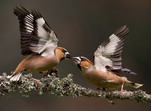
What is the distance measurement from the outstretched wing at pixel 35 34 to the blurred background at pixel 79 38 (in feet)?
19.4

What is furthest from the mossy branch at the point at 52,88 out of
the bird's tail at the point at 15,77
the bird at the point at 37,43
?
the bird at the point at 37,43

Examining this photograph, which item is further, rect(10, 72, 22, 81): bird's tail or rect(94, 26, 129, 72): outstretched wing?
rect(94, 26, 129, 72): outstretched wing

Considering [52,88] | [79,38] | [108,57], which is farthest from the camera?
[79,38]

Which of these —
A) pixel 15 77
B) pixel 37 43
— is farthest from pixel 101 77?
pixel 15 77

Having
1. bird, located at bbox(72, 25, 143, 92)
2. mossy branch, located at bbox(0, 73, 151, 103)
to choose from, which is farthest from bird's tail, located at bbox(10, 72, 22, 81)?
bird, located at bbox(72, 25, 143, 92)

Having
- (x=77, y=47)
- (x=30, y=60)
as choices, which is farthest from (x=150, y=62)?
(x=30, y=60)

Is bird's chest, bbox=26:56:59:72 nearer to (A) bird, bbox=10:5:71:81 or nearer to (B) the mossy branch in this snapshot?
(A) bird, bbox=10:5:71:81

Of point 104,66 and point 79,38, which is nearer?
point 104,66

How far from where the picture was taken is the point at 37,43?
646cm

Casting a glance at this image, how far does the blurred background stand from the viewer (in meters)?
12.9

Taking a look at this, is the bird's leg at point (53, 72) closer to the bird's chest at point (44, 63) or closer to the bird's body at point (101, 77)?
the bird's chest at point (44, 63)

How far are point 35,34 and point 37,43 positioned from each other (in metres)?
0.10

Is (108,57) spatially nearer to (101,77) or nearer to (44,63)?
(101,77)

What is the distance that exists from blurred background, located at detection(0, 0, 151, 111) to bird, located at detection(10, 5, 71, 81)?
585cm
